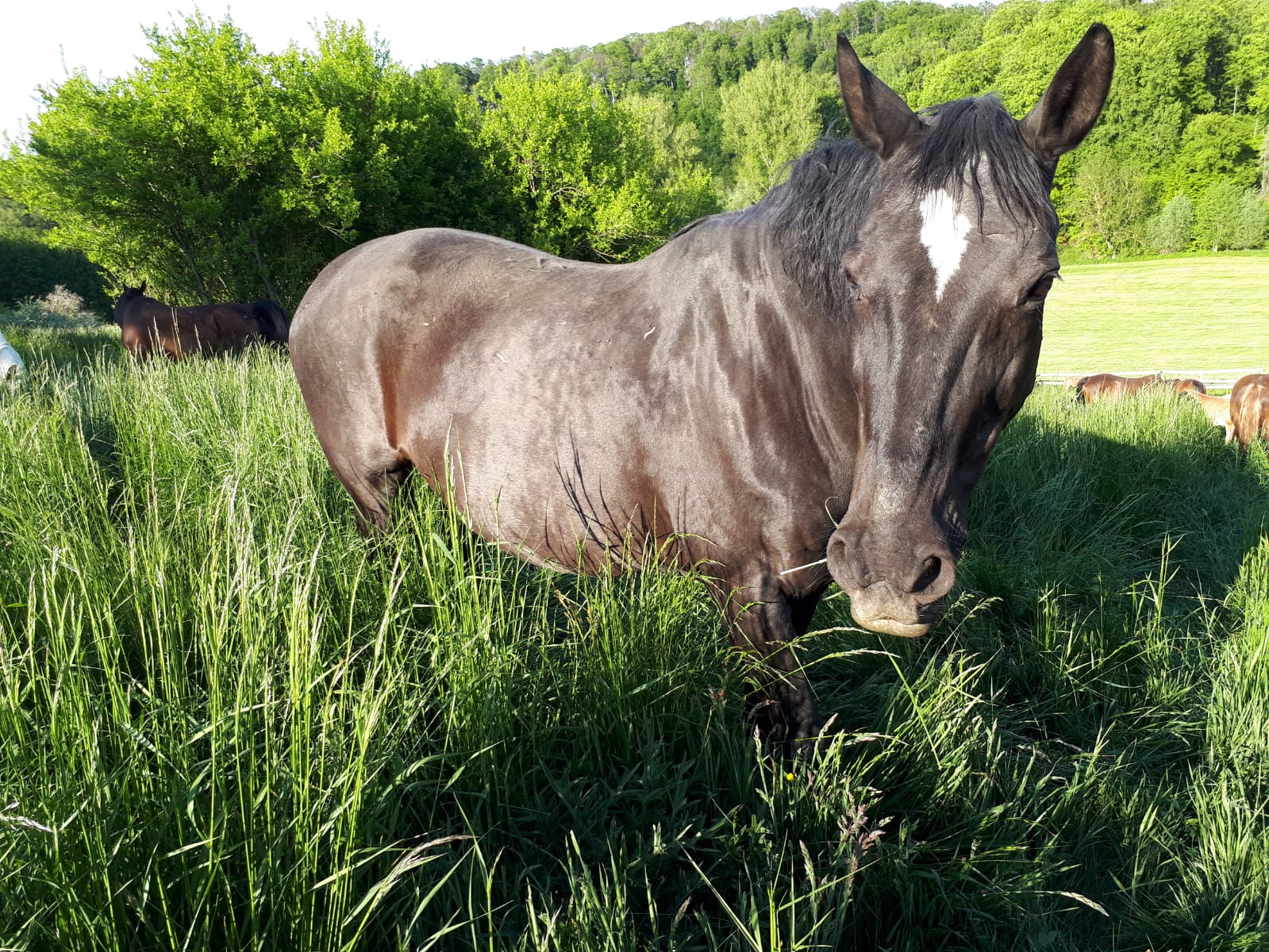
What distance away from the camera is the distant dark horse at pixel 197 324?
39.9 ft

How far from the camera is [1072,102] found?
5.61 ft

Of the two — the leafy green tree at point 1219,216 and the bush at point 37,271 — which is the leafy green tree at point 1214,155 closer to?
the leafy green tree at point 1219,216

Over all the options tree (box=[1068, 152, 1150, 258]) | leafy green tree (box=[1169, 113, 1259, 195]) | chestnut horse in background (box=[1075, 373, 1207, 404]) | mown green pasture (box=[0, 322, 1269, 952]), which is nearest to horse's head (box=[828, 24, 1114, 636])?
mown green pasture (box=[0, 322, 1269, 952])

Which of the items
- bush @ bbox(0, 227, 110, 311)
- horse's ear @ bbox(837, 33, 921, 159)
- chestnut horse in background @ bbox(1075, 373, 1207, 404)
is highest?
bush @ bbox(0, 227, 110, 311)

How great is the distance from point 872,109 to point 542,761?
181 cm

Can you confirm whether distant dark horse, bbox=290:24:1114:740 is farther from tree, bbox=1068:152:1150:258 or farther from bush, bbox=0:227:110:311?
tree, bbox=1068:152:1150:258

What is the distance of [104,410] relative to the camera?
195 inches

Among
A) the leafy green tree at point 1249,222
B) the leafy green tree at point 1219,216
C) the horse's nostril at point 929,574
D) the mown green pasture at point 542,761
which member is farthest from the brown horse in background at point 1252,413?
the leafy green tree at point 1219,216

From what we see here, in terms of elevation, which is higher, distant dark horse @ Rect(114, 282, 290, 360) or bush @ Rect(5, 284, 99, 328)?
bush @ Rect(5, 284, 99, 328)

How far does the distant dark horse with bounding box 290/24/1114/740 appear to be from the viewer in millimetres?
1567

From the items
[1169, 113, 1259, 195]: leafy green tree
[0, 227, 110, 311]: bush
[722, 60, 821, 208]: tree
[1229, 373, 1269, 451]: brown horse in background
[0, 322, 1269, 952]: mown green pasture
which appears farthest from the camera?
[722, 60, 821, 208]: tree

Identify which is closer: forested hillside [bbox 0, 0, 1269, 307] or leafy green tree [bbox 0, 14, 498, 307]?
leafy green tree [bbox 0, 14, 498, 307]

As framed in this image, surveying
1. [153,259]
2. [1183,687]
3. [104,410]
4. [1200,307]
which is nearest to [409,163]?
[153,259]

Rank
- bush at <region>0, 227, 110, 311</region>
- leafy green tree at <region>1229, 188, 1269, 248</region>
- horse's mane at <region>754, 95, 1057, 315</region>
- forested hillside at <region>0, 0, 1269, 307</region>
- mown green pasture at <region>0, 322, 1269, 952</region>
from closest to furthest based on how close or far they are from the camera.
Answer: mown green pasture at <region>0, 322, 1269, 952</region>
horse's mane at <region>754, 95, 1057, 315</region>
forested hillside at <region>0, 0, 1269, 307</region>
bush at <region>0, 227, 110, 311</region>
leafy green tree at <region>1229, 188, 1269, 248</region>
